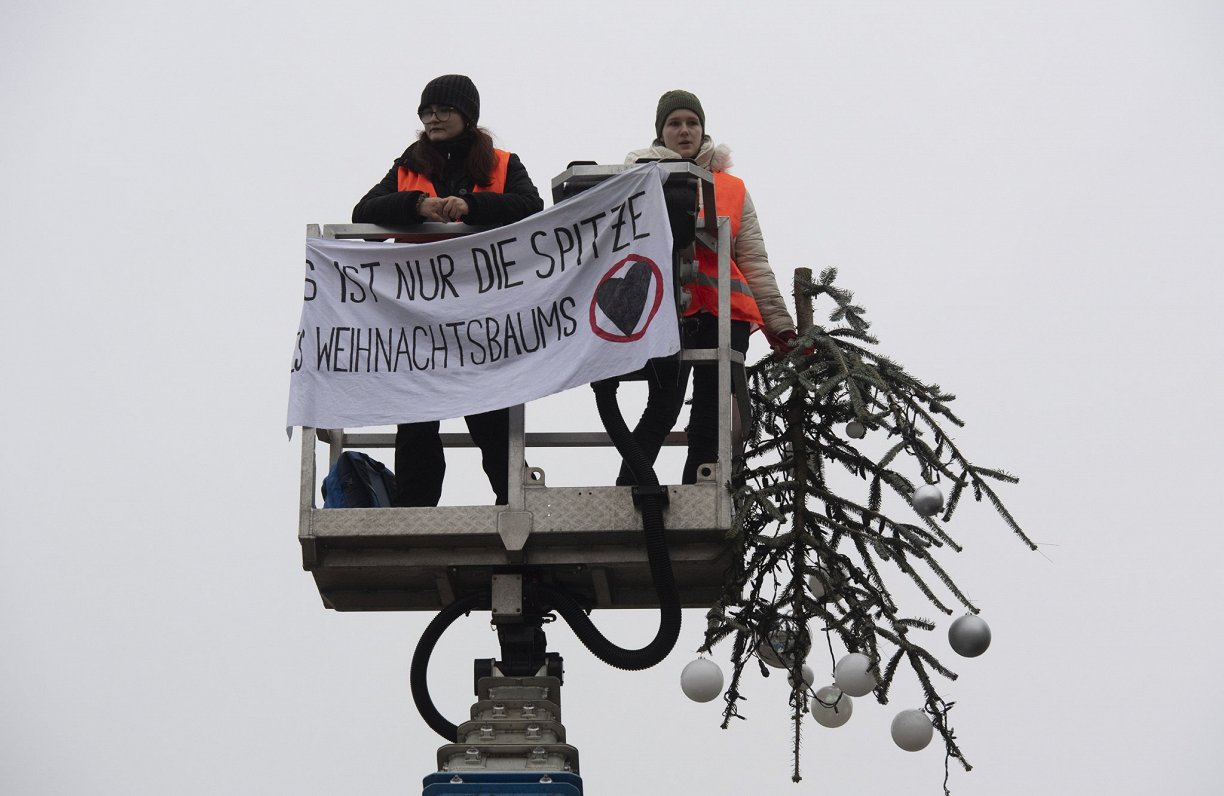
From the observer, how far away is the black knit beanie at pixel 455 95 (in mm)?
15844

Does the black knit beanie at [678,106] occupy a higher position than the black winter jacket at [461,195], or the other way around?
→ the black knit beanie at [678,106]

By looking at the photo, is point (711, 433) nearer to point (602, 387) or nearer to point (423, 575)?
point (602, 387)

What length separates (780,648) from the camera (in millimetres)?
15312

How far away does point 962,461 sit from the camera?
1556 cm

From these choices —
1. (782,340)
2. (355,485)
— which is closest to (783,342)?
(782,340)

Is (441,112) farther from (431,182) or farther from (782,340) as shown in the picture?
(782,340)

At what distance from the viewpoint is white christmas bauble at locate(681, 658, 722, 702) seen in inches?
576

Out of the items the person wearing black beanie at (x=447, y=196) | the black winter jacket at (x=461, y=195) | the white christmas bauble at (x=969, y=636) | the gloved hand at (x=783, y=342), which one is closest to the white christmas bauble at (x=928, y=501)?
the white christmas bauble at (x=969, y=636)

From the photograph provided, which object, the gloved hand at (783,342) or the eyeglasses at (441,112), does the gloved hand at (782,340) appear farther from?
the eyeglasses at (441,112)

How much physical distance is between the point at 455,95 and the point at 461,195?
0.59 metres

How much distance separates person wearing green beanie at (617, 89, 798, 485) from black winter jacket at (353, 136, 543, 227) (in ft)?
2.13

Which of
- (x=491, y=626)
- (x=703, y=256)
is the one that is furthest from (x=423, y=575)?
(x=703, y=256)

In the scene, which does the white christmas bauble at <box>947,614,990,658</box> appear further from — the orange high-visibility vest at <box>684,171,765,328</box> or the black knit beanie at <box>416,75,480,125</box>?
the black knit beanie at <box>416,75,480,125</box>

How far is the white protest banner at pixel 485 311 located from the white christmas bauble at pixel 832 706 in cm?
213
